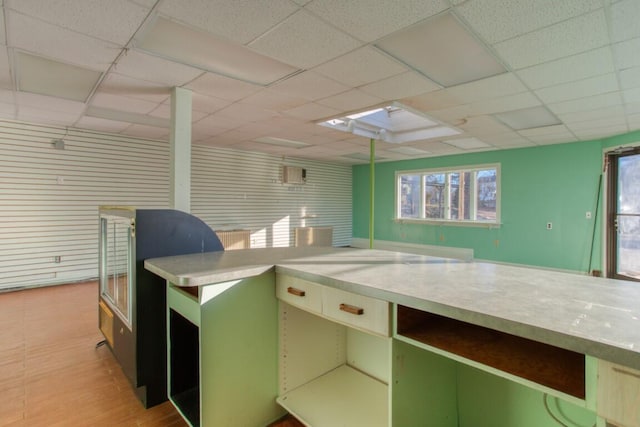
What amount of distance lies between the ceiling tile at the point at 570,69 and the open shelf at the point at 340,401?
301 centimetres

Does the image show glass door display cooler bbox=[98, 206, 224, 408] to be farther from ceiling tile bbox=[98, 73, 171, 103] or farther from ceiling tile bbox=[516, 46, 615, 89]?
ceiling tile bbox=[516, 46, 615, 89]

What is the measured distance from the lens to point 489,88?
329cm

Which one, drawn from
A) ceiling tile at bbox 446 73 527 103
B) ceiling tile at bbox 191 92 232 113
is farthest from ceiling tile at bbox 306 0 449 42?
ceiling tile at bbox 191 92 232 113

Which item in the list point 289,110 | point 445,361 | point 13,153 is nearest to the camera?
point 445,361

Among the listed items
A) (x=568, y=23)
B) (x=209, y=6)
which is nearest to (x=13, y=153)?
(x=209, y=6)

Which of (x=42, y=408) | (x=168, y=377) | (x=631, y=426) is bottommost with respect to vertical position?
(x=42, y=408)

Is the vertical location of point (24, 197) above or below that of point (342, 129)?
below

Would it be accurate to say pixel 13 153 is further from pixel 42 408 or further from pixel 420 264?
pixel 420 264

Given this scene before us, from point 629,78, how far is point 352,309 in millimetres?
3634

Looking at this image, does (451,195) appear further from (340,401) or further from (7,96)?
(7,96)

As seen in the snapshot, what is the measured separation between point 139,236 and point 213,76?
180 cm

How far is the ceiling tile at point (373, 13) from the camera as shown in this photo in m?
1.92

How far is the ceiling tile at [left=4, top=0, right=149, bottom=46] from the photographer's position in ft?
6.33

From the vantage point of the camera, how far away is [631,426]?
32.5 inches
